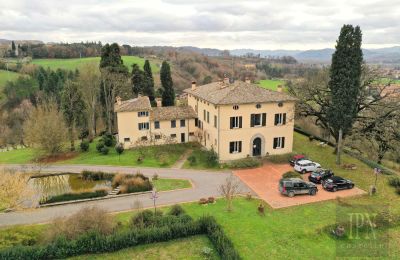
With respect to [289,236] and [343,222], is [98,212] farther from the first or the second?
[343,222]

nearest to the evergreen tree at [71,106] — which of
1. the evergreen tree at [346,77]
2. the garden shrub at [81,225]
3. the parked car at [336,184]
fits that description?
the garden shrub at [81,225]

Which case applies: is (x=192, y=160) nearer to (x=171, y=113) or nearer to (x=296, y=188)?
(x=171, y=113)

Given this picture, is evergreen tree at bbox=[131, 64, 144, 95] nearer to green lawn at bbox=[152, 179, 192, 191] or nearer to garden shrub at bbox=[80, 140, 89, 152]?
garden shrub at bbox=[80, 140, 89, 152]

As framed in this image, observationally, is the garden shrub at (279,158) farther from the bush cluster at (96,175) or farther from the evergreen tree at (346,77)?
Result: the bush cluster at (96,175)

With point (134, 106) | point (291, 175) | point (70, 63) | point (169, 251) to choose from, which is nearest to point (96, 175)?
point (134, 106)

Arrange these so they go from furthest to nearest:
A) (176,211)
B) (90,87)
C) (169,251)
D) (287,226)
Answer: (90,87) < (176,211) < (287,226) < (169,251)

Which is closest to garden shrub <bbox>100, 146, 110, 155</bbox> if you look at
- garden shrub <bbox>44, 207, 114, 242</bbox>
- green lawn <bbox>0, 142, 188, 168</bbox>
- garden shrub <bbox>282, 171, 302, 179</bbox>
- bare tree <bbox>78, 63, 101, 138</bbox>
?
green lawn <bbox>0, 142, 188, 168</bbox>

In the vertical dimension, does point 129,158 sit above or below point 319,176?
below
